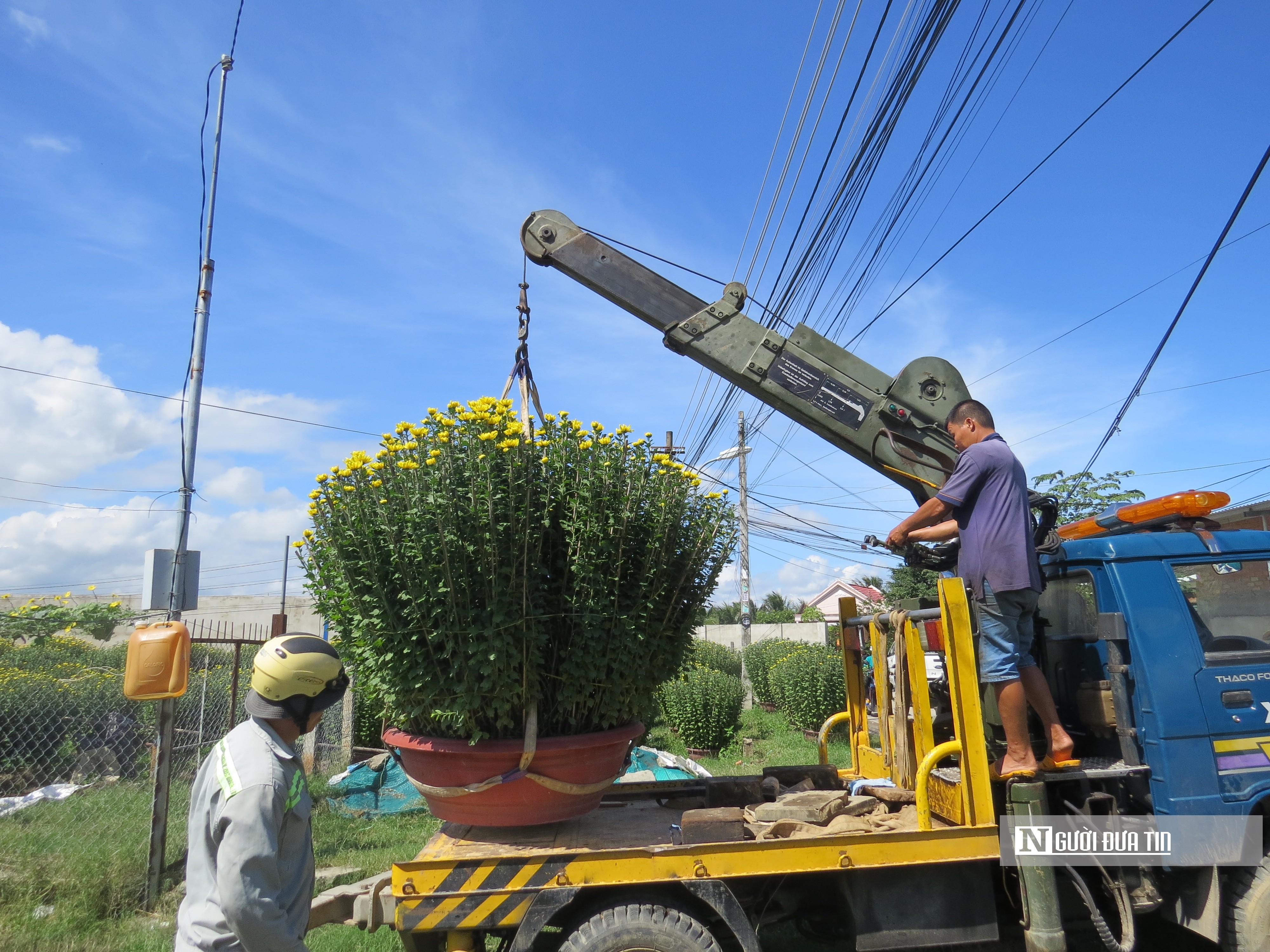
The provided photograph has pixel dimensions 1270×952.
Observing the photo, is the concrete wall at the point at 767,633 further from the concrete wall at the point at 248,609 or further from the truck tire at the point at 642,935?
the truck tire at the point at 642,935

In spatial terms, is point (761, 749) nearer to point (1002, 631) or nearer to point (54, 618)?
point (1002, 631)

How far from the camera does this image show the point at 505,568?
138 inches

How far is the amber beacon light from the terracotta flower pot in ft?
9.35

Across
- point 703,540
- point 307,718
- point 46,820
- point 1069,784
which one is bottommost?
point 46,820

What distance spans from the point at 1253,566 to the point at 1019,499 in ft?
4.70

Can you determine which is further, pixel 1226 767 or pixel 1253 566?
pixel 1253 566

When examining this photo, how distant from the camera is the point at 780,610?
5522 centimetres

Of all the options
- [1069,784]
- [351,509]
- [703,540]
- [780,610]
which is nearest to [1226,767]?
[1069,784]

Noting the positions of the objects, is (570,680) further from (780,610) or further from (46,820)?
(780,610)

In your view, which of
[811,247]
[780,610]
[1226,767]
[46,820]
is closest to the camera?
[1226,767]

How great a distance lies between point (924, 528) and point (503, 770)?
2546 millimetres

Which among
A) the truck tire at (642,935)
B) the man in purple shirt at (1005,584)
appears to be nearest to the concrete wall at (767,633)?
the man in purple shirt at (1005,584)

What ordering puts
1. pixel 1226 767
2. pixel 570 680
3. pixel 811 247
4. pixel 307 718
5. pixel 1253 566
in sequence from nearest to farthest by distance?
pixel 307 718 < pixel 570 680 < pixel 1226 767 < pixel 1253 566 < pixel 811 247

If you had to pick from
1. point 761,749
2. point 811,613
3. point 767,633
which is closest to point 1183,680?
point 761,749
